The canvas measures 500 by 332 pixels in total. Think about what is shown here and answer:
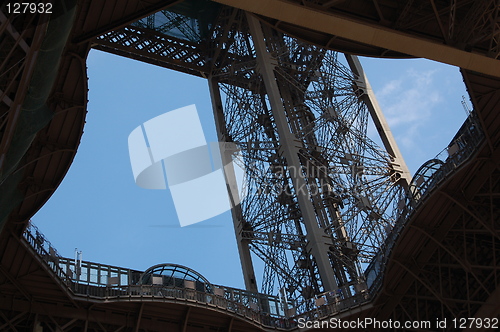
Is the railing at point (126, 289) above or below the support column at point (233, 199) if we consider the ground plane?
below

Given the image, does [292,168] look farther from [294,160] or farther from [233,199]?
[233,199]

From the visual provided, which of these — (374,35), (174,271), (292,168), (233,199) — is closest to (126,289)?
(174,271)

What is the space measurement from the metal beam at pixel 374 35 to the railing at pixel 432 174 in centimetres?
749

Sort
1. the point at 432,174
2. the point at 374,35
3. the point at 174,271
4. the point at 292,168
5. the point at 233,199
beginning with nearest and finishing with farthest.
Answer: the point at 374,35, the point at 432,174, the point at 174,271, the point at 292,168, the point at 233,199

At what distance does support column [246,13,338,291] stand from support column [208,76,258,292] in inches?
211

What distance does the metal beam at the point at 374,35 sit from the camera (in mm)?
20906

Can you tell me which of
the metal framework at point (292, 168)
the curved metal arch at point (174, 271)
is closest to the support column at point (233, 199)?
the metal framework at point (292, 168)

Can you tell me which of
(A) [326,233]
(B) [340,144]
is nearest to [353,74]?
(B) [340,144]

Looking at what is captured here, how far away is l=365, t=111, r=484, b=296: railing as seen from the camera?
99.3 feet

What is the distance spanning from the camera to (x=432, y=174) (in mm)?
31719

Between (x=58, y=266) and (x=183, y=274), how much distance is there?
609cm

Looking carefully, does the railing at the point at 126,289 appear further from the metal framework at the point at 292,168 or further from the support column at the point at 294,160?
the support column at the point at 294,160

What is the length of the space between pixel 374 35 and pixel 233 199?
89.2ft

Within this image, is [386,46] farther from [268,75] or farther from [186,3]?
[186,3]
